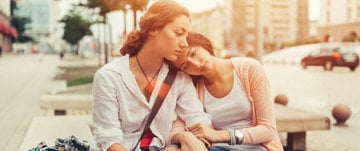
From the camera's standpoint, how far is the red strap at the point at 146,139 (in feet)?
8.71

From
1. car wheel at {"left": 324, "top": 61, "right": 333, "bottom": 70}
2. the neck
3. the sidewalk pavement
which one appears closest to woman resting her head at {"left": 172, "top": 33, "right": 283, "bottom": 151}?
the neck

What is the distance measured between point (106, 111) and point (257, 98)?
2.43 feet

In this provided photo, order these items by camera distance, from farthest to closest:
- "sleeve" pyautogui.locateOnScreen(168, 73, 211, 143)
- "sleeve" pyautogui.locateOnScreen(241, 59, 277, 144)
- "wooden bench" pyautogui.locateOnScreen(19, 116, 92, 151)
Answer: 1. "wooden bench" pyautogui.locateOnScreen(19, 116, 92, 151)
2. "sleeve" pyautogui.locateOnScreen(241, 59, 277, 144)
3. "sleeve" pyautogui.locateOnScreen(168, 73, 211, 143)

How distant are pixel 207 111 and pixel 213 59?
26 centimetres

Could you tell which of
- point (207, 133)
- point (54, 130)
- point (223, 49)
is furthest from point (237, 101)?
point (223, 49)

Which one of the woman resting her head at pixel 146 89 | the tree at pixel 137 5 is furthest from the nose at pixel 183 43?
the tree at pixel 137 5

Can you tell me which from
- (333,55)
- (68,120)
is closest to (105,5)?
(333,55)

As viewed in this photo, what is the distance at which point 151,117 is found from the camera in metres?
2.59

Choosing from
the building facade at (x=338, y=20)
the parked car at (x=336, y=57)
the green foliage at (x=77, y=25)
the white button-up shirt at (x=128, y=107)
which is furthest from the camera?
the building facade at (x=338, y=20)

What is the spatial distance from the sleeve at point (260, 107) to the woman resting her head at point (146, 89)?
0.25 meters

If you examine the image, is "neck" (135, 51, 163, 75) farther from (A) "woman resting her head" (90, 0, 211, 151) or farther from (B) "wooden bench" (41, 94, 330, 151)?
(B) "wooden bench" (41, 94, 330, 151)

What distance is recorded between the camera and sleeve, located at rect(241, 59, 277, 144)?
2789 mm

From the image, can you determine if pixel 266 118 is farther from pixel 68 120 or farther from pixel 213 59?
pixel 68 120

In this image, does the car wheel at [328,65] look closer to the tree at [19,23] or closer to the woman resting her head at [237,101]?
the woman resting her head at [237,101]
